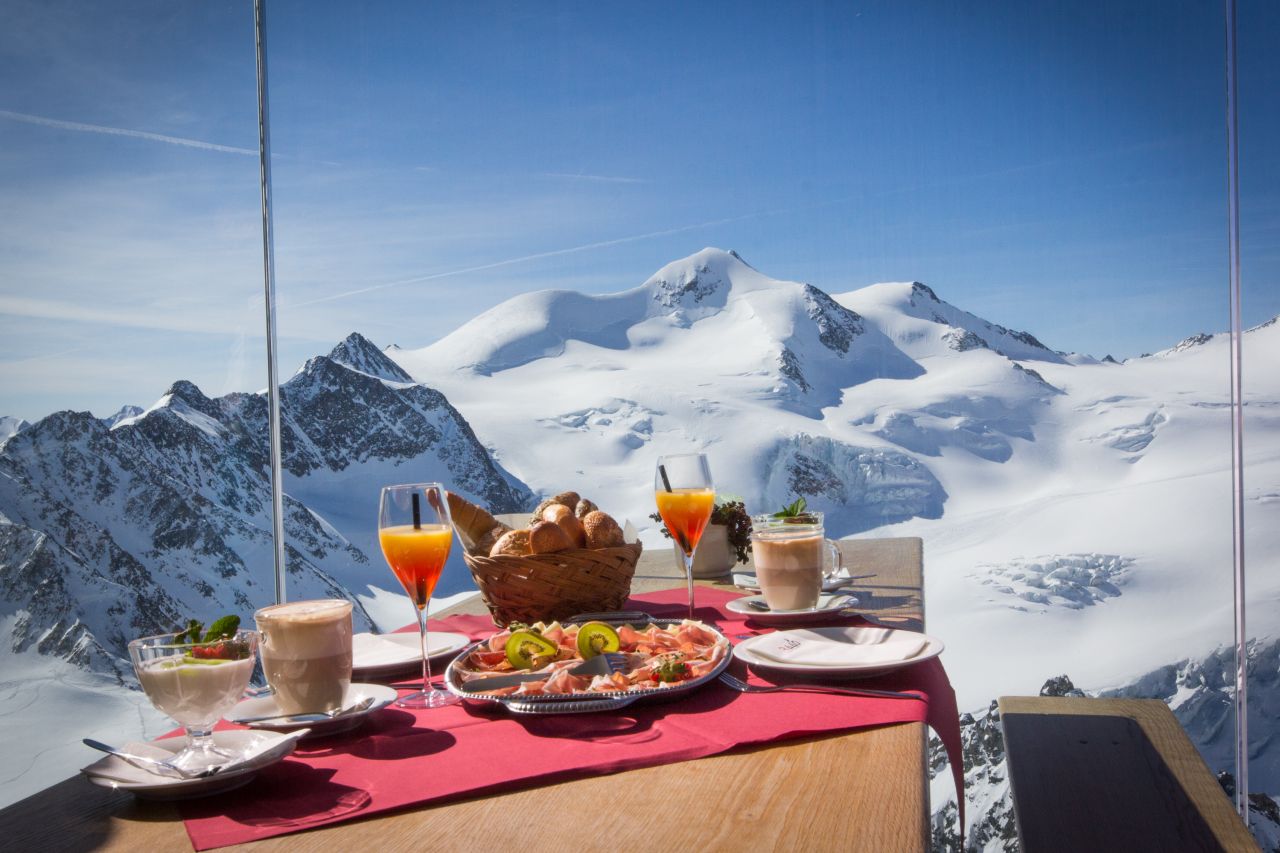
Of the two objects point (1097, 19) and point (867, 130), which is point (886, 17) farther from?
point (1097, 19)

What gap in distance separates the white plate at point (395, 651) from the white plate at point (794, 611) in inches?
13.1

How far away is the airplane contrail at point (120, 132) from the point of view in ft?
15.2

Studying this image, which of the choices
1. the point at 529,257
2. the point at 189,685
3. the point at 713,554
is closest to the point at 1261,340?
the point at 713,554

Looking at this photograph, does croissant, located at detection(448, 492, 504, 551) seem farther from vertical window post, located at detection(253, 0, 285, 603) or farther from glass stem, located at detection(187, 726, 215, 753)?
vertical window post, located at detection(253, 0, 285, 603)

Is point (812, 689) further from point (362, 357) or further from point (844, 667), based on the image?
point (362, 357)

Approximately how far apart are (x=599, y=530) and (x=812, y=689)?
380 millimetres

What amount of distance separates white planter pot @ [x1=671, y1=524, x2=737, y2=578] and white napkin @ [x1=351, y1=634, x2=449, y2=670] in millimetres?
585

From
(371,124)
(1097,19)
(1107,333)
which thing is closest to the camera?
(1097,19)

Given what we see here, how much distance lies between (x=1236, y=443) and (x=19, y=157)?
514cm

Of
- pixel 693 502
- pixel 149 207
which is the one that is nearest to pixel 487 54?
pixel 149 207

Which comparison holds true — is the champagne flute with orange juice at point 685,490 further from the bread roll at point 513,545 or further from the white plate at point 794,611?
the bread roll at point 513,545

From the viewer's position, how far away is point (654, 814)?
59 cm

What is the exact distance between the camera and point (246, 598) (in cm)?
783

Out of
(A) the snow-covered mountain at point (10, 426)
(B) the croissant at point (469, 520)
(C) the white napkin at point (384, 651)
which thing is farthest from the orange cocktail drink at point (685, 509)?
(A) the snow-covered mountain at point (10, 426)
